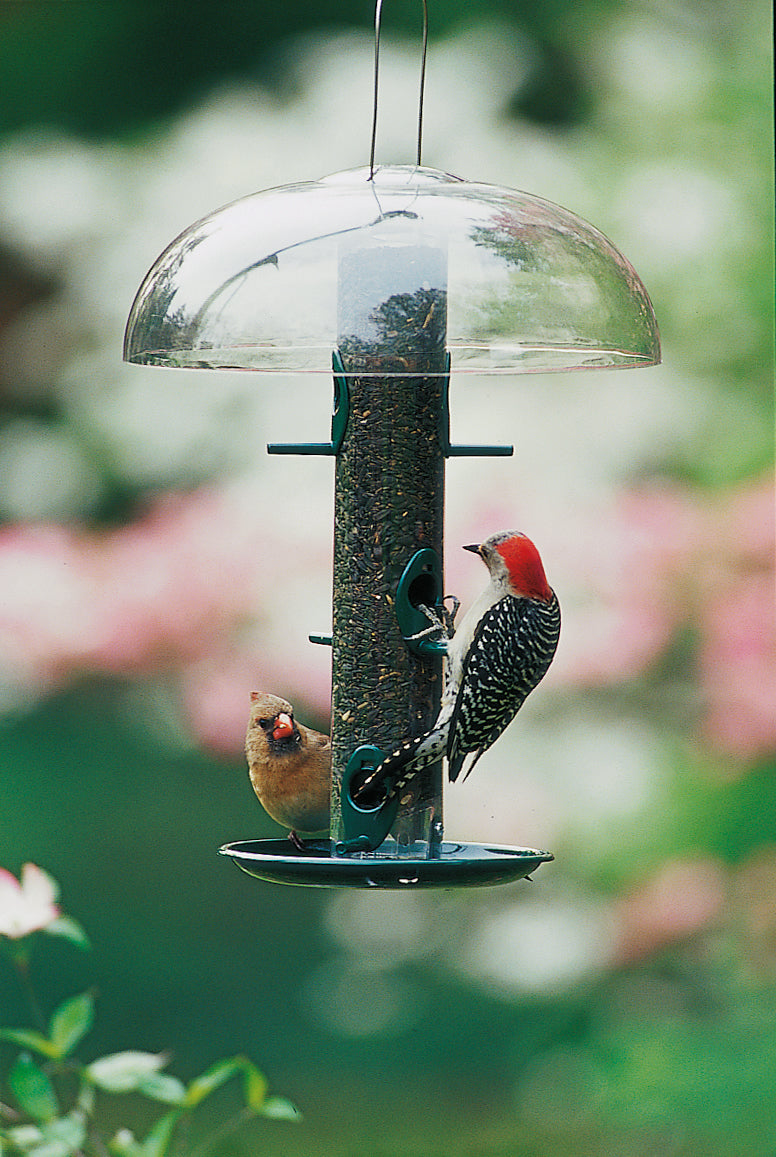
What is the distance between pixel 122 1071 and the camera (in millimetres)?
2406

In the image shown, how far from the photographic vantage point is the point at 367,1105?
536 cm

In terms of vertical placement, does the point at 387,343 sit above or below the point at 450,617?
above

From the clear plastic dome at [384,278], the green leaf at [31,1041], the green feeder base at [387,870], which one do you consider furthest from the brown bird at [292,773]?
the clear plastic dome at [384,278]

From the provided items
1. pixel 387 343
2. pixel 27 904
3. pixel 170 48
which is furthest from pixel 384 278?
pixel 170 48

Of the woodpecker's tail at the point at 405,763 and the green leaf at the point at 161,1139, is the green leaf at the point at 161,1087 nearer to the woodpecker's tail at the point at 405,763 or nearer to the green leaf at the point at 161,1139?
the green leaf at the point at 161,1139

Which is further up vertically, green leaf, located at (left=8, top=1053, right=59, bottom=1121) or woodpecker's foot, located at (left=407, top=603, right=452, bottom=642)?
woodpecker's foot, located at (left=407, top=603, right=452, bottom=642)

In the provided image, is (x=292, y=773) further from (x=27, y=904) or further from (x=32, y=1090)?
(x=32, y=1090)

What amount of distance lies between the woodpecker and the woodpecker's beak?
0.53ft

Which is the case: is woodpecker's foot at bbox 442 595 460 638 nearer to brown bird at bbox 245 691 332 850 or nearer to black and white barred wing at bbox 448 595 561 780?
black and white barred wing at bbox 448 595 561 780

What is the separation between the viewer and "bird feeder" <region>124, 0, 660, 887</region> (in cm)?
184

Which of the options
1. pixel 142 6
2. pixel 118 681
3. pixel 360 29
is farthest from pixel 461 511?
pixel 142 6

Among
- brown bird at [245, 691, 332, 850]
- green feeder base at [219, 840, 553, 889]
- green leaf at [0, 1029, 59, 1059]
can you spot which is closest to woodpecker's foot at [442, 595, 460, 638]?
brown bird at [245, 691, 332, 850]

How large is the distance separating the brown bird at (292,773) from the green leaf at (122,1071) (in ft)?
1.45

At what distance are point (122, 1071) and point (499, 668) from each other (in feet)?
3.01
